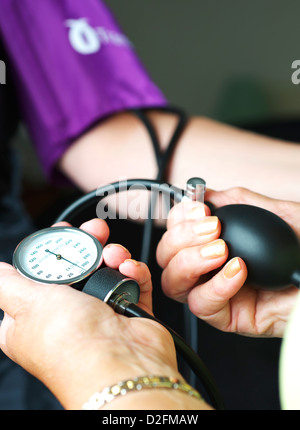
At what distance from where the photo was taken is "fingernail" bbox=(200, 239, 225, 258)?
43 cm

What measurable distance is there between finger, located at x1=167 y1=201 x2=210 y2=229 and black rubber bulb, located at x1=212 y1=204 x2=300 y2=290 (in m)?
0.03

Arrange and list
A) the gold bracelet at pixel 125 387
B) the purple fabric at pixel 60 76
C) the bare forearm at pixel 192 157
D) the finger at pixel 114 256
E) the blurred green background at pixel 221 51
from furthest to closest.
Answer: the blurred green background at pixel 221 51 < the purple fabric at pixel 60 76 < the bare forearm at pixel 192 157 < the finger at pixel 114 256 < the gold bracelet at pixel 125 387

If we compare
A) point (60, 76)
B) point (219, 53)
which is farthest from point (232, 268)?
point (219, 53)

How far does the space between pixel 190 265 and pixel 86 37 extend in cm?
55

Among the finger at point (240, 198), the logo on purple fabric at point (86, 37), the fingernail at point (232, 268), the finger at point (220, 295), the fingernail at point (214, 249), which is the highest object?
the logo on purple fabric at point (86, 37)

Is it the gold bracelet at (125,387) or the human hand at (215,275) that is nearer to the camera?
the gold bracelet at (125,387)

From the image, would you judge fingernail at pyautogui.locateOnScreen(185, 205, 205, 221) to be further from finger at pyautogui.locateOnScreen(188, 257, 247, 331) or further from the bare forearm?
the bare forearm

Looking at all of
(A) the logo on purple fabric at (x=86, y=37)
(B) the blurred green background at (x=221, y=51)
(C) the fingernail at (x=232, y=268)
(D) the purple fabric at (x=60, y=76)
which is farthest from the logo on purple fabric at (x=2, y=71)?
(B) the blurred green background at (x=221, y=51)

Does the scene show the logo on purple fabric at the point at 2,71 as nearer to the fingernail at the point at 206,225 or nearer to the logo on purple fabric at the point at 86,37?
the logo on purple fabric at the point at 86,37

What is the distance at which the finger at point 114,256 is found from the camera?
1.35 ft

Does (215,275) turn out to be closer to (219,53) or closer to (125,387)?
(125,387)

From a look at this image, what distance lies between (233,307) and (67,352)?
0.22m

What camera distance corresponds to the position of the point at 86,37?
0.83 m

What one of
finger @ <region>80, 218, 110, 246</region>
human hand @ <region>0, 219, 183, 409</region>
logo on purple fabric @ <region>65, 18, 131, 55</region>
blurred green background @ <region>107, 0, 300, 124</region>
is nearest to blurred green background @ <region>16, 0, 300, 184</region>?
blurred green background @ <region>107, 0, 300, 124</region>
